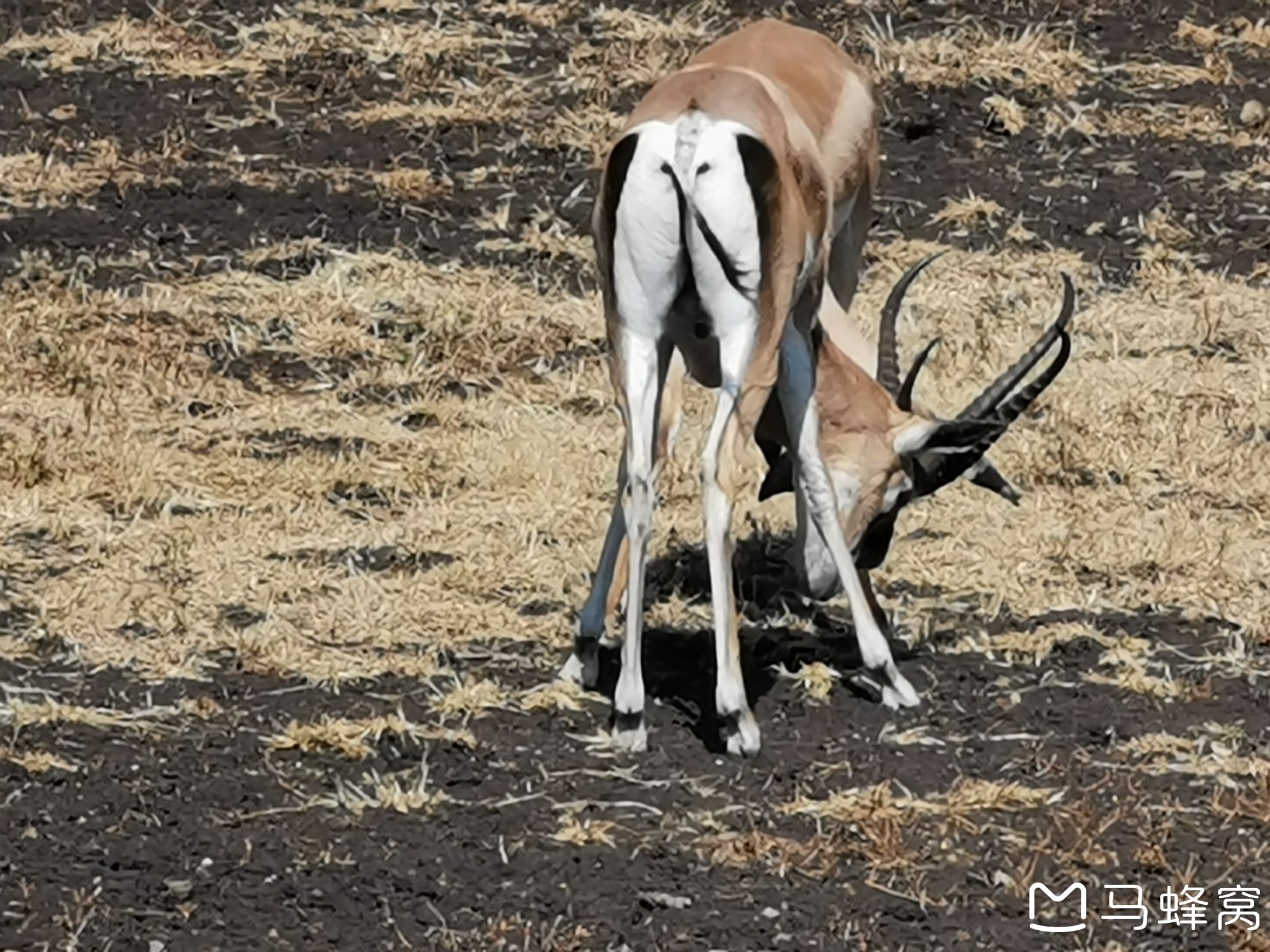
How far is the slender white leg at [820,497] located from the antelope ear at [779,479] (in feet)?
1.70

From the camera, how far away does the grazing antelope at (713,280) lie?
6.53 metres

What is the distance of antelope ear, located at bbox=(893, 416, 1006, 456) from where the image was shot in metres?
7.55

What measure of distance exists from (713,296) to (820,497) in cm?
95

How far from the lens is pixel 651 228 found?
6562 millimetres

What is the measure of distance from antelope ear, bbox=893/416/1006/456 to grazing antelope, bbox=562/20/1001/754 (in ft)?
1.92

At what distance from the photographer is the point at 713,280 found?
659cm

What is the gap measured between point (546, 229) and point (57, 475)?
3745 millimetres

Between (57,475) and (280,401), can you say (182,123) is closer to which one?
(280,401)

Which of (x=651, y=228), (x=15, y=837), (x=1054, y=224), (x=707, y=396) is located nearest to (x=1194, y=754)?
(x=651, y=228)

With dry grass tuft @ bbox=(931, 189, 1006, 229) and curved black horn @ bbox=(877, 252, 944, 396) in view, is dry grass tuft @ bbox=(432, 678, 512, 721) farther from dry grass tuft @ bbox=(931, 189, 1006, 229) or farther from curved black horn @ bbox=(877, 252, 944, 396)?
dry grass tuft @ bbox=(931, 189, 1006, 229)

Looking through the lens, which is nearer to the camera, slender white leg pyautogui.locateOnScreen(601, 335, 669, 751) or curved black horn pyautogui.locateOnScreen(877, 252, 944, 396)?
slender white leg pyautogui.locateOnScreen(601, 335, 669, 751)

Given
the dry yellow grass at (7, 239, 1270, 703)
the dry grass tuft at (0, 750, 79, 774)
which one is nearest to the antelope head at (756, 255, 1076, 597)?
the dry yellow grass at (7, 239, 1270, 703)

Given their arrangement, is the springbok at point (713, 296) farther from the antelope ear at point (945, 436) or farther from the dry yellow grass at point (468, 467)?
the dry yellow grass at point (468, 467)

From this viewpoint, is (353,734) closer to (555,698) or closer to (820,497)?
(555,698)
